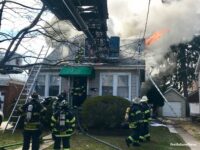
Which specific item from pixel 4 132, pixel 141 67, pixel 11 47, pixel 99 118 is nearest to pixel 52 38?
pixel 11 47

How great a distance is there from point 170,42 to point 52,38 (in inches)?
587

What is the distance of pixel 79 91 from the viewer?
19.5 meters

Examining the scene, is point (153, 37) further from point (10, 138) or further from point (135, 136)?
point (10, 138)

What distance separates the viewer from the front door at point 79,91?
19625mm

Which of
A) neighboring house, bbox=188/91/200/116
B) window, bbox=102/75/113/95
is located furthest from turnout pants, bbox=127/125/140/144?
neighboring house, bbox=188/91/200/116

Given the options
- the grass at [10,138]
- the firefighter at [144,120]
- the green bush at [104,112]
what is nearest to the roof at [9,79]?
the grass at [10,138]

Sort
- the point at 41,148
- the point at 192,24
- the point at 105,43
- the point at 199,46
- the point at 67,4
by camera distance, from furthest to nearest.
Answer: the point at 199,46 < the point at 192,24 < the point at 105,43 < the point at 41,148 < the point at 67,4

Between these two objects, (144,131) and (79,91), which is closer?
(144,131)

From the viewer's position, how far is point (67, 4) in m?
8.34

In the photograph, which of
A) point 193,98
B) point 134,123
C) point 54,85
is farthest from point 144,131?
point 193,98

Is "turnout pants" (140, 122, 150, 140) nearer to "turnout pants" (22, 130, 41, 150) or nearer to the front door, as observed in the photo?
"turnout pants" (22, 130, 41, 150)

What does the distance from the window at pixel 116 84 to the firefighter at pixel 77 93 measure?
116 cm

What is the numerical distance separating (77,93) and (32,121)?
10166mm

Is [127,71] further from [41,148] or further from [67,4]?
[67,4]
